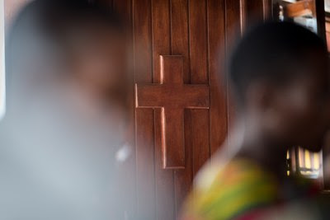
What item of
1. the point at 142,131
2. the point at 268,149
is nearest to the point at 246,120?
the point at 268,149

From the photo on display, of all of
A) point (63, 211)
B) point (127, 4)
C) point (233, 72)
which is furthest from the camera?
point (127, 4)

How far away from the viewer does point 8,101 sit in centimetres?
72

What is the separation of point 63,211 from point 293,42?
14.2 inches

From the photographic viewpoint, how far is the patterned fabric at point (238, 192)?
0.73m

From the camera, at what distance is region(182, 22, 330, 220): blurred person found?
739mm

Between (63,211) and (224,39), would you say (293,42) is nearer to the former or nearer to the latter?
(63,211)

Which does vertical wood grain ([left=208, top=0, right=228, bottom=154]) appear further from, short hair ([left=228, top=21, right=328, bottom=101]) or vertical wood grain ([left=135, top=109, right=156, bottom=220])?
short hair ([left=228, top=21, right=328, bottom=101])

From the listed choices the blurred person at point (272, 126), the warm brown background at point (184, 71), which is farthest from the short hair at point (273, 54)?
the warm brown background at point (184, 71)

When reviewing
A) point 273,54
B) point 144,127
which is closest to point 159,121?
point 144,127

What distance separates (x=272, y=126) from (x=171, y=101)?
3.90 ft

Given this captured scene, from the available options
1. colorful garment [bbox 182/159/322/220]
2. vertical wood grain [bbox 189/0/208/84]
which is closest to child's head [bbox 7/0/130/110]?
colorful garment [bbox 182/159/322/220]

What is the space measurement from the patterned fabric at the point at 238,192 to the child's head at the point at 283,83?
49 millimetres

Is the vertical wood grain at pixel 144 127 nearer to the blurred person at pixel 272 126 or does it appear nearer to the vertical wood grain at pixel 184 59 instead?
the vertical wood grain at pixel 184 59

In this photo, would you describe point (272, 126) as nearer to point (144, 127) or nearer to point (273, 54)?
point (273, 54)
